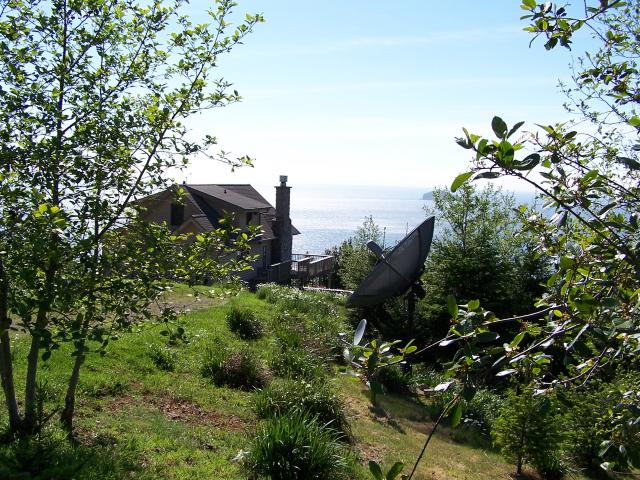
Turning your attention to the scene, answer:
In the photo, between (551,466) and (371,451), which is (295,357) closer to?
(371,451)

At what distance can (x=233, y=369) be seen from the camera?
10141mm

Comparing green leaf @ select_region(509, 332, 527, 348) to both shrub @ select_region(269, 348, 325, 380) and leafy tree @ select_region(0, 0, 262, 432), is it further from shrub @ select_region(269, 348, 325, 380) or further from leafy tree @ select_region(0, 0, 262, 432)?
shrub @ select_region(269, 348, 325, 380)

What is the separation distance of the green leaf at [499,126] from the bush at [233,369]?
28.3 ft

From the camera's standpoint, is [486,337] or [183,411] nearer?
[486,337]

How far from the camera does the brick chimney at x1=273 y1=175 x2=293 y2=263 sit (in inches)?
1524

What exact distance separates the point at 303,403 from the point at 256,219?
28.1 metres

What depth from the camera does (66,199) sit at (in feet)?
17.9

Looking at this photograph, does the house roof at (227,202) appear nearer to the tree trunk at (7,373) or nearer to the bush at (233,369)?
the bush at (233,369)

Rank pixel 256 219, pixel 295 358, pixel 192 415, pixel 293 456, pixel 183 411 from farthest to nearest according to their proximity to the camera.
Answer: pixel 256 219, pixel 295 358, pixel 183 411, pixel 192 415, pixel 293 456

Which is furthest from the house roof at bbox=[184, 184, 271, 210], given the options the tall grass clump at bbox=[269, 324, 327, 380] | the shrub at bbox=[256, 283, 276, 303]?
the tall grass clump at bbox=[269, 324, 327, 380]

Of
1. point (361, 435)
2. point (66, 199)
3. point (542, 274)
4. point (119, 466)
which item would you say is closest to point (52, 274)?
point (66, 199)

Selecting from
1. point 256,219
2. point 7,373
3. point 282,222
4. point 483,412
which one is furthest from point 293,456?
point 282,222

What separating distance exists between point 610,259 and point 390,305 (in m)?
16.7

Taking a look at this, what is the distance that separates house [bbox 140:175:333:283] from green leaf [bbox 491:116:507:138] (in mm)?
27758
